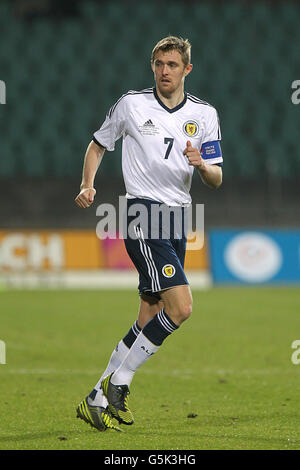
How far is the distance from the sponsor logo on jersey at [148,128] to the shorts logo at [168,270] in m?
0.86

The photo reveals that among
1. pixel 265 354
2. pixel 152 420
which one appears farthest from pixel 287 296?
pixel 152 420

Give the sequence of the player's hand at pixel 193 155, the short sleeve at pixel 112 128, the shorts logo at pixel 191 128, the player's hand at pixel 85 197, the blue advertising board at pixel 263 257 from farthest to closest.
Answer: the blue advertising board at pixel 263 257 → the short sleeve at pixel 112 128 → the shorts logo at pixel 191 128 → the player's hand at pixel 85 197 → the player's hand at pixel 193 155

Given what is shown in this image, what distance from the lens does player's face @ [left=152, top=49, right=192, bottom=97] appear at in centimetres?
538

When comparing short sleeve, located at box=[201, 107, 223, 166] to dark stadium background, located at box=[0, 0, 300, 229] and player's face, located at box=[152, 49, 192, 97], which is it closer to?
player's face, located at box=[152, 49, 192, 97]

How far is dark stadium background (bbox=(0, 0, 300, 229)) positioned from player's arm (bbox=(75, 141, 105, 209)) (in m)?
14.1

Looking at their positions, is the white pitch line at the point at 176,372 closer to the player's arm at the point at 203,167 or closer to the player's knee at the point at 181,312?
the player's knee at the point at 181,312

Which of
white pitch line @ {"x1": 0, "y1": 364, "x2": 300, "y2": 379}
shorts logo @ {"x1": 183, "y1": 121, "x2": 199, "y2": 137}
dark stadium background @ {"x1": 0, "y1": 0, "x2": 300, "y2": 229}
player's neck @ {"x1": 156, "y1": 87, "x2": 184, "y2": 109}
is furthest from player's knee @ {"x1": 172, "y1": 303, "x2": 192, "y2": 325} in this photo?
dark stadium background @ {"x1": 0, "y1": 0, "x2": 300, "y2": 229}

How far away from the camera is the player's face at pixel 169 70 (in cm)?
538

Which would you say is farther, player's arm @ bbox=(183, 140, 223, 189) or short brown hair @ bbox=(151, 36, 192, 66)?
short brown hair @ bbox=(151, 36, 192, 66)

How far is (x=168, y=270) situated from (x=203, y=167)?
0.67 meters

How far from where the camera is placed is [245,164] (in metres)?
22.2

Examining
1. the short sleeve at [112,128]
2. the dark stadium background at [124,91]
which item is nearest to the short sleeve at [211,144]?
the short sleeve at [112,128]

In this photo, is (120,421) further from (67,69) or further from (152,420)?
(67,69)

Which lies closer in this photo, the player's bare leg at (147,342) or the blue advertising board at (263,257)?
the player's bare leg at (147,342)
